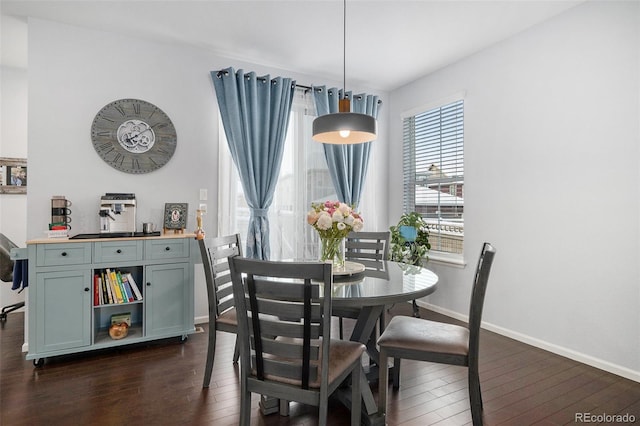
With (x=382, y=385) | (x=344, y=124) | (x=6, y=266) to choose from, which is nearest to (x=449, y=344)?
(x=382, y=385)

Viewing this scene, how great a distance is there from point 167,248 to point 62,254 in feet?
2.42

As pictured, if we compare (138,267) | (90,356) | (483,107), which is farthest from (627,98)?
(90,356)

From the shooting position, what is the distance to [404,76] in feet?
14.1

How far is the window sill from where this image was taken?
3.86 meters

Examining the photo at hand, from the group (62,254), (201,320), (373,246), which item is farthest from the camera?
(201,320)

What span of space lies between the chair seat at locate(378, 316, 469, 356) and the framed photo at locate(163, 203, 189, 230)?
2237mm

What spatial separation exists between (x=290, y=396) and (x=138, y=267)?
227cm

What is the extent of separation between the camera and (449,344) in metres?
1.90

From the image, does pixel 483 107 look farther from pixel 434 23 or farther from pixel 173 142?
pixel 173 142

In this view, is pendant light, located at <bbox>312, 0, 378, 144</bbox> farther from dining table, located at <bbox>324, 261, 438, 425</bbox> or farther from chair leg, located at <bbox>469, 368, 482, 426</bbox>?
chair leg, located at <bbox>469, 368, 482, 426</bbox>

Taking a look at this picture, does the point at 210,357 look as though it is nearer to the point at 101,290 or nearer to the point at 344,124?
the point at 101,290

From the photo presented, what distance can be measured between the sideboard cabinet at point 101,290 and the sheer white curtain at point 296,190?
0.92m

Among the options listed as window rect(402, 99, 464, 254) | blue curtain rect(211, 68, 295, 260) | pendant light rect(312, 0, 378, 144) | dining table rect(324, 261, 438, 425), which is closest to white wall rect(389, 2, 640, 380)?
window rect(402, 99, 464, 254)

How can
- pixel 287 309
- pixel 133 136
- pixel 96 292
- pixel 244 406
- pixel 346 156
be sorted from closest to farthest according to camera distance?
pixel 287 309, pixel 244 406, pixel 96 292, pixel 133 136, pixel 346 156
